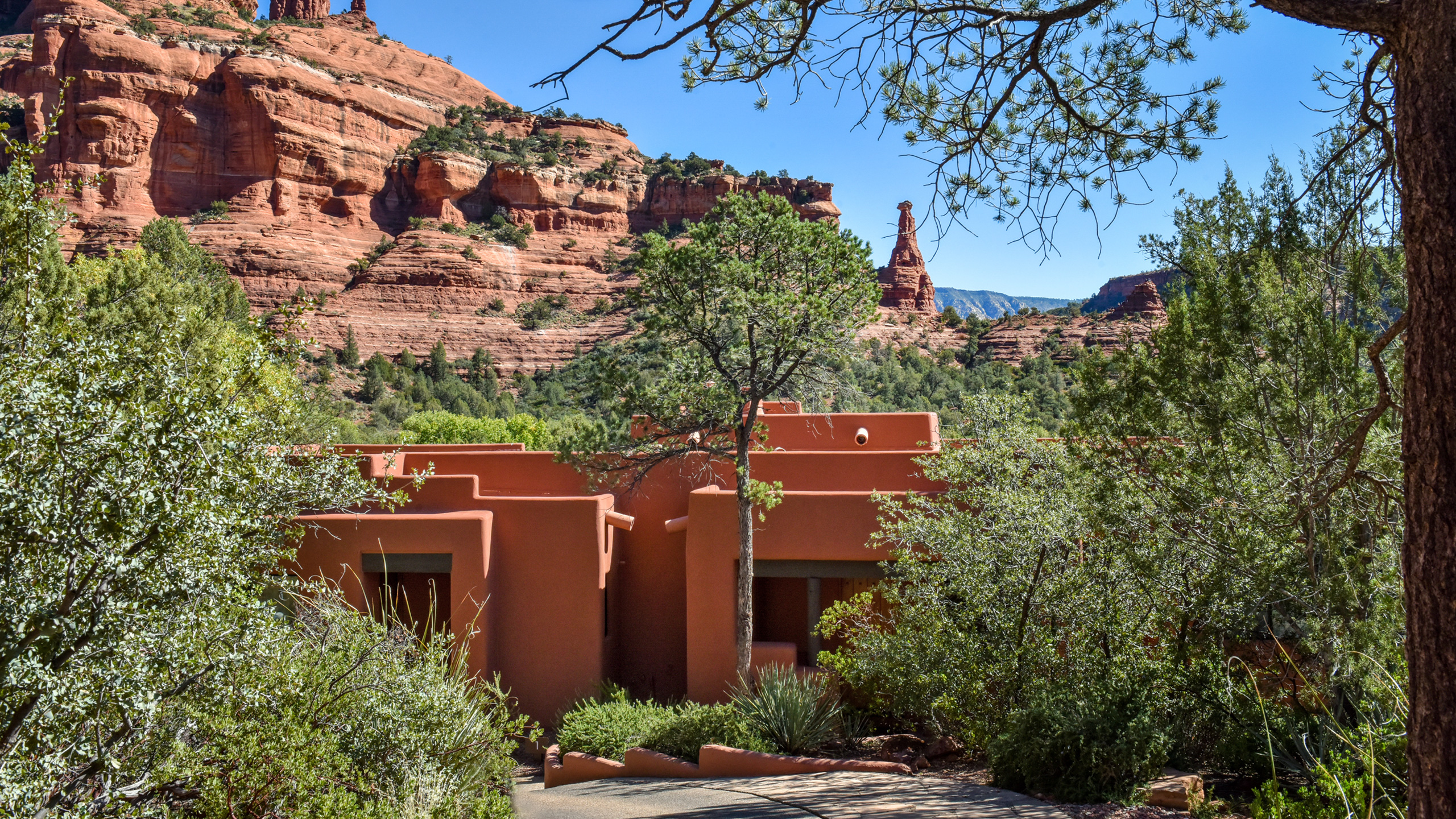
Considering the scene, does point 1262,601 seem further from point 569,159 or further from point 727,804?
point 569,159

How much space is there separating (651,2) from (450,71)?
94.2 metres

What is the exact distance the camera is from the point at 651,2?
513cm

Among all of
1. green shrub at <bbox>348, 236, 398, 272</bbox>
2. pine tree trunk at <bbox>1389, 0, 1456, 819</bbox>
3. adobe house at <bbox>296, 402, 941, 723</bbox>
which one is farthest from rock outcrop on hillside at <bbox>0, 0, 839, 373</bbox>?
pine tree trunk at <bbox>1389, 0, 1456, 819</bbox>

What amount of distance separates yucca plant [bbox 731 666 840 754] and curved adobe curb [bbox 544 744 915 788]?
35 cm

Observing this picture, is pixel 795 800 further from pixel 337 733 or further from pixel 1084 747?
pixel 337 733

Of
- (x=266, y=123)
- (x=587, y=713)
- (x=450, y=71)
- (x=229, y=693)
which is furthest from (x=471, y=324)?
(x=229, y=693)

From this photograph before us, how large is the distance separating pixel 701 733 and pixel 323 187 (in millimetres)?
69436

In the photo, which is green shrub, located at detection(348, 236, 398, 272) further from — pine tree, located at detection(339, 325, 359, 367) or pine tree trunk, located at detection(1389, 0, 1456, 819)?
pine tree trunk, located at detection(1389, 0, 1456, 819)

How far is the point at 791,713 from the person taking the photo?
8.39m

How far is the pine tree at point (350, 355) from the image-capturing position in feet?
173

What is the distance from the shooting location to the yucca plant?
8328mm

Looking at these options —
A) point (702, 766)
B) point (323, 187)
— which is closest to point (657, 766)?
point (702, 766)

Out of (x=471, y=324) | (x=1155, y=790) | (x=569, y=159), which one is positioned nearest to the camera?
(x=1155, y=790)

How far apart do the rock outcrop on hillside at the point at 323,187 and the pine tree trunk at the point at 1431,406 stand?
54.4 m
